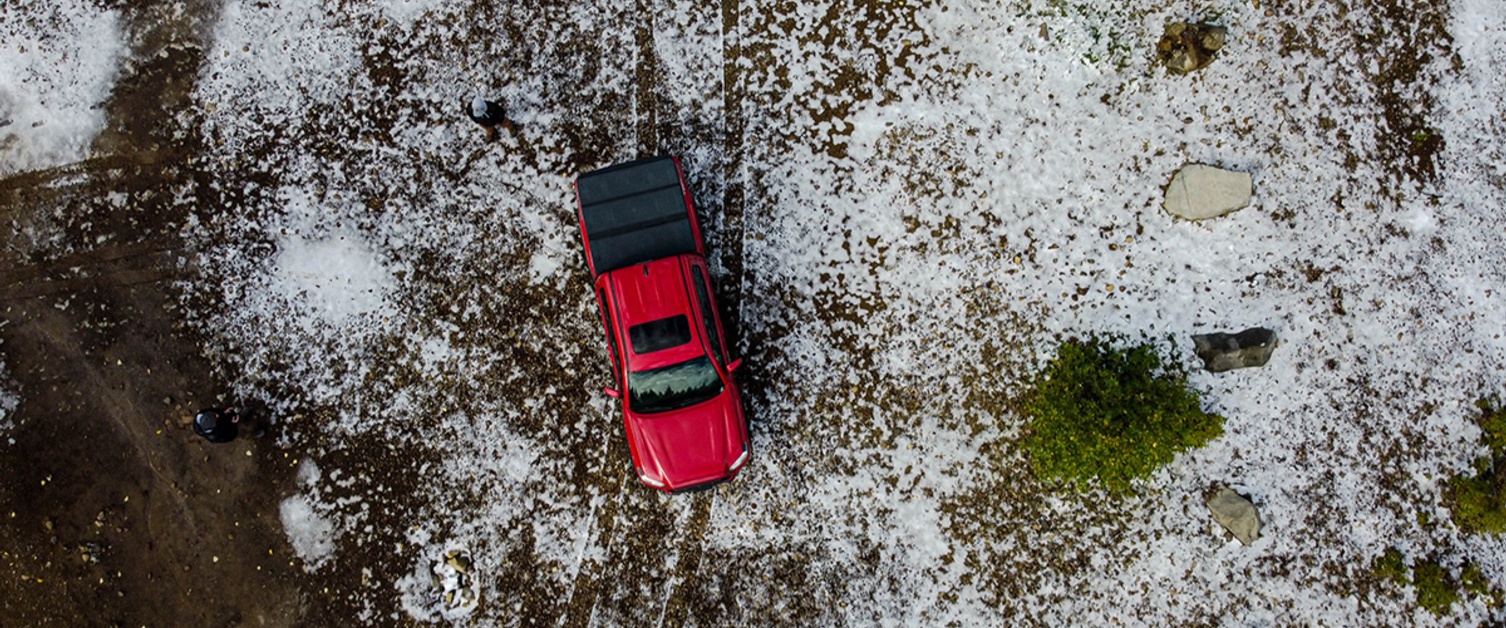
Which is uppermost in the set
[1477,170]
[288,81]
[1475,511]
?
[288,81]

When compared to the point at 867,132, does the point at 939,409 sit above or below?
below

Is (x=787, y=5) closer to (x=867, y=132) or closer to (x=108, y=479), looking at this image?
(x=867, y=132)

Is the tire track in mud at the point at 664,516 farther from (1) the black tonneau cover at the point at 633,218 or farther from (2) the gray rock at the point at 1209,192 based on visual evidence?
(2) the gray rock at the point at 1209,192

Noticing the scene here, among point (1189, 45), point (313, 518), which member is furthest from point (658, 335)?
point (1189, 45)

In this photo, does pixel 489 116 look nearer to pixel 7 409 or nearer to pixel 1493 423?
pixel 7 409

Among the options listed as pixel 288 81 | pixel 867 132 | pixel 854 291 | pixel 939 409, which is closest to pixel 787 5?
pixel 867 132

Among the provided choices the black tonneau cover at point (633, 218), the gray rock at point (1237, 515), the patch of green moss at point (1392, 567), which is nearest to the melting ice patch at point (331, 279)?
the black tonneau cover at point (633, 218)
